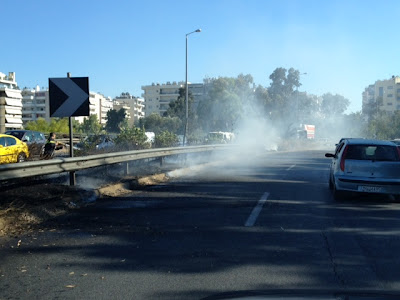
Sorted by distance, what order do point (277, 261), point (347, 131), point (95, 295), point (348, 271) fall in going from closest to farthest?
point (95, 295)
point (348, 271)
point (277, 261)
point (347, 131)

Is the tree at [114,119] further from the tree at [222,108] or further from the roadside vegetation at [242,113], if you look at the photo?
the tree at [222,108]

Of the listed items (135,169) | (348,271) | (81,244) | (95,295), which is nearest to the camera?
(95,295)

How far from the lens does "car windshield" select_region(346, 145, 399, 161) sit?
10621 mm

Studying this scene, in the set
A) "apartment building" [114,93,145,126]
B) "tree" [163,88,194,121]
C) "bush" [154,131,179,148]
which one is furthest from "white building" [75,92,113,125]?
"bush" [154,131,179,148]

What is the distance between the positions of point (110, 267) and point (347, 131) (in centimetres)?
10881

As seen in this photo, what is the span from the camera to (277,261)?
5.42 m

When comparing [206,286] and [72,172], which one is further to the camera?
[72,172]

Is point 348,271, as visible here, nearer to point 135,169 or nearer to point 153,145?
point 135,169

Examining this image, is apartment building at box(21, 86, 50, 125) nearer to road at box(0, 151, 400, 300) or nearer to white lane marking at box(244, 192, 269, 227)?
white lane marking at box(244, 192, 269, 227)

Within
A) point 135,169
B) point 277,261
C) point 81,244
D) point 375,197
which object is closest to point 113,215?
point 81,244

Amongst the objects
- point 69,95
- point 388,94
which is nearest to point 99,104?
point 388,94

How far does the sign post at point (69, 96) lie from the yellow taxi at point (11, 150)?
6.86 meters

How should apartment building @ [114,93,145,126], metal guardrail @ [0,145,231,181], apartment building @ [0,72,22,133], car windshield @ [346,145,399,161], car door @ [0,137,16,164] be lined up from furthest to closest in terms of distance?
apartment building @ [114,93,145,126] → car door @ [0,137,16,164] → apartment building @ [0,72,22,133] → car windshield @ [346,145,399,161] → metal guardrail @ [0,145,231,181]

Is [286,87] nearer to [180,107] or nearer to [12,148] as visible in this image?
[180,107]
